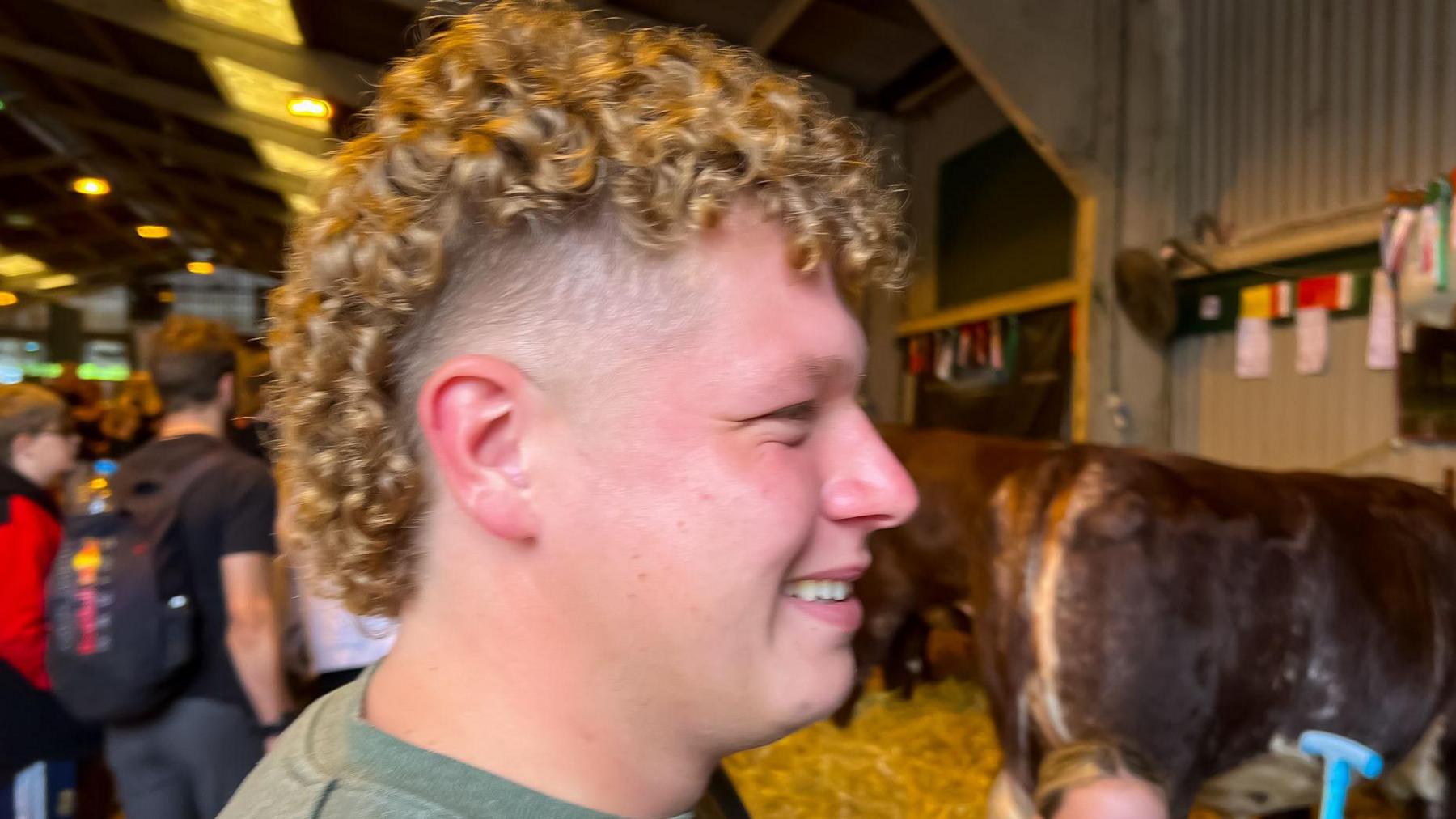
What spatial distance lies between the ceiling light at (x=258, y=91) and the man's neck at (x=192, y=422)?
21.0 ft

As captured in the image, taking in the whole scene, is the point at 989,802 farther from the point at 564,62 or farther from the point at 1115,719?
the point at 564,62

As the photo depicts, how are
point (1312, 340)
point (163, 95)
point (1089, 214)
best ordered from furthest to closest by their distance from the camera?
point (163, 95) → point (1089, 214) → point (1312, 340)

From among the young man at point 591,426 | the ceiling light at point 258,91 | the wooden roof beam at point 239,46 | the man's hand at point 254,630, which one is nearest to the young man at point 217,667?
the man's hand at point 254,630

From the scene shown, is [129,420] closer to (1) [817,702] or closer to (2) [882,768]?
(2) [882,768]

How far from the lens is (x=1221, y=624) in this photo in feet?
7.23

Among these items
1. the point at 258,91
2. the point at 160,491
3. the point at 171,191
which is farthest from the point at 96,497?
the point at 171,191

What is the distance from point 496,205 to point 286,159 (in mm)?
12563

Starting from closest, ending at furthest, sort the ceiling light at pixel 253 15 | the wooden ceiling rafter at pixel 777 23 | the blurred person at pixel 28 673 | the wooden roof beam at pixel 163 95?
the blurred person at pixel 28 673 < the wooden ceiling rafter at pixel 777 23 < the ceiling light at pixel 253 15 < the wooden roof beam at pixel 163 95

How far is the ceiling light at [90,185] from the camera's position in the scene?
44.8 feet

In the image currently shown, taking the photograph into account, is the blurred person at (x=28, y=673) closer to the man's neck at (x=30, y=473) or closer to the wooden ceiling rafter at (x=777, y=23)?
the man's neck at (x=30, y=473)

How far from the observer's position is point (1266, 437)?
14.9 ft

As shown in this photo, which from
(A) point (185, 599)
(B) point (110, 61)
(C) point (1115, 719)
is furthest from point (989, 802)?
(B) point (110, 61)

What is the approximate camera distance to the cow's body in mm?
2191

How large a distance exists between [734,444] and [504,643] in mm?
219
